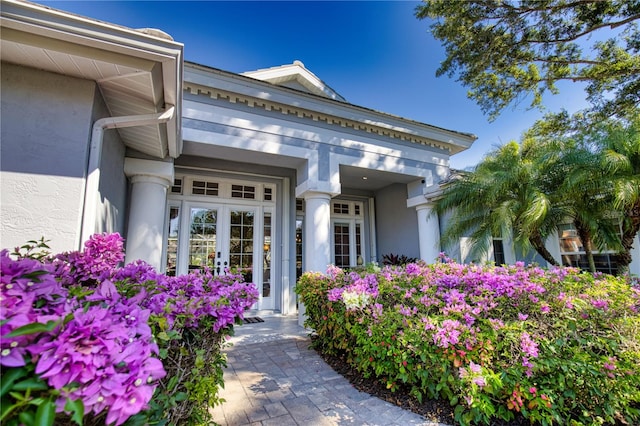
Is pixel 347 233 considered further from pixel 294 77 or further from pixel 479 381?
pixel 479 381

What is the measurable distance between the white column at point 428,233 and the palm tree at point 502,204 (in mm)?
413

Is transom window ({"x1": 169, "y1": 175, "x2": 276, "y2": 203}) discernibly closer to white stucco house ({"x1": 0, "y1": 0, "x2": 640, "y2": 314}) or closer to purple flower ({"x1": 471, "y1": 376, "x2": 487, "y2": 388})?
white stucco house ({"x1": 0, "y1": 0, "x2": 640, "y2": 314})

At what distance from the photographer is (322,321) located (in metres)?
3.74

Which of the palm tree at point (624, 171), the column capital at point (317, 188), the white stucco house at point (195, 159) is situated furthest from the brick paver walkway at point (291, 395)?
the palm tree at point (624, 171)

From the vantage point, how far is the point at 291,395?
2750 millimetres

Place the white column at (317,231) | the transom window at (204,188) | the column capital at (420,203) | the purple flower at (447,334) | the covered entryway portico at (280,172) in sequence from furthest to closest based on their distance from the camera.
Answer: the column capital at (420,203) → the transom window at (204,188) → the white column at (317,231) → the covered entryway portico at (280,172) → the purple flower at (447,334)

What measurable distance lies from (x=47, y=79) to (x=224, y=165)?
3847 millimetres

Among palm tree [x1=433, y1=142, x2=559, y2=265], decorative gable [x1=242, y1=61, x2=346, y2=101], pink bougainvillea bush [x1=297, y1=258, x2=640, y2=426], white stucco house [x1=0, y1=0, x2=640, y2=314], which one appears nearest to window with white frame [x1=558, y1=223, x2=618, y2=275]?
white stucco house [x1=0, y1=0, x2=640, y2=314]

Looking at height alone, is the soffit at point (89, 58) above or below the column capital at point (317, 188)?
above

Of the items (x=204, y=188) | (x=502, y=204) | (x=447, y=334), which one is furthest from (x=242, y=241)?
(x=502, y=204)

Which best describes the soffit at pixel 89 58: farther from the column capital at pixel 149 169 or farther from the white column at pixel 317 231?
the white column at pixel 317 231

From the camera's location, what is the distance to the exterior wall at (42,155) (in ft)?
7.73

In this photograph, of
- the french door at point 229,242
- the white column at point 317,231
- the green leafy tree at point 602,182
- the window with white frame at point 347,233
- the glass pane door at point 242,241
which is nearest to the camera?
the green leafy tree at point 602,182

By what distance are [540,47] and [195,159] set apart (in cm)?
866
